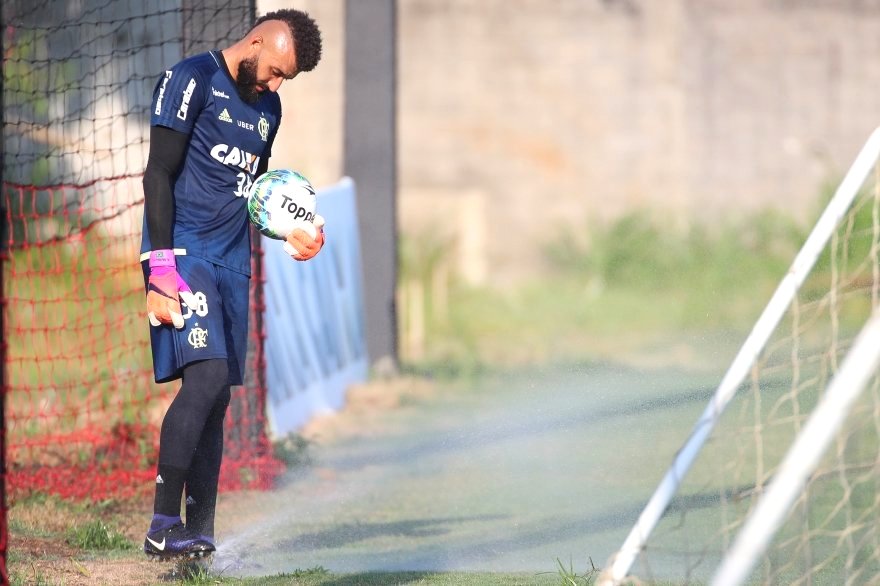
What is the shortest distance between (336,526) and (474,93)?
1400 centimetres

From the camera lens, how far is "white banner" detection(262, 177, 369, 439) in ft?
30.6

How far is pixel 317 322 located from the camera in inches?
425

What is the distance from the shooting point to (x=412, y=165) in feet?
65.0

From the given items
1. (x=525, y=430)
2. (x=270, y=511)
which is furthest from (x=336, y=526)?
(x=525, y=430)

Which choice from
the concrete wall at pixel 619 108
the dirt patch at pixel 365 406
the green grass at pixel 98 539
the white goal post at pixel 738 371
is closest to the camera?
the white goal post at pixel 738 371

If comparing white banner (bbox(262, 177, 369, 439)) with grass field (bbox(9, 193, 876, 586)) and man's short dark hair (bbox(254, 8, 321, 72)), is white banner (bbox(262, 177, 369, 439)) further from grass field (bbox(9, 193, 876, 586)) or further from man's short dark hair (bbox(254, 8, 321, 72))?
man's short dark hair (bbox(254, 8, 321, 72))

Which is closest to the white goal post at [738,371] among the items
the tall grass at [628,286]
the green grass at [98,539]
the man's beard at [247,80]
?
the man's beard at [247,80]

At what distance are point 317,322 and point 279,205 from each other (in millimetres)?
5885

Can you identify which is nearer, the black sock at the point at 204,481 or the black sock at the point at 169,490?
the black sock at the point at 169,490

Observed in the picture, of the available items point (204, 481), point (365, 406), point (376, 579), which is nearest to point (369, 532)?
point (376, 579)

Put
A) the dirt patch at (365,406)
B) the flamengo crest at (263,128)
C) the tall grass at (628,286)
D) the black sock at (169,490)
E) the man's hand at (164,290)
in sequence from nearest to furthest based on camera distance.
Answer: the man's hand at (164,290) → the black sock at (169,490) → the flamengo crest at (263,128) → the dirt patch at (365,406) → the tall grass at (628,286)

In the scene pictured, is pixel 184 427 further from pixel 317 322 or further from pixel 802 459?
pixel 317 322

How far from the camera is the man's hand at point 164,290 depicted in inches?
188

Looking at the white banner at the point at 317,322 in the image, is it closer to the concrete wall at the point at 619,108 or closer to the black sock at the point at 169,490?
the black sock at the point at 169,490
